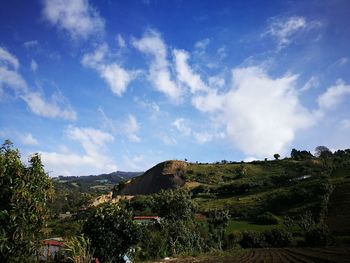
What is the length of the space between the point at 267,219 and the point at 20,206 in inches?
2633

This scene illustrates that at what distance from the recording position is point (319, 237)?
170ft

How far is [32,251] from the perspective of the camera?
681 inches

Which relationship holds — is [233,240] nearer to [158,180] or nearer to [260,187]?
[260,187]

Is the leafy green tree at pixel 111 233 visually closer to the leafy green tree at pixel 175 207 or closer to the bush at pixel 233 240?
the leafy green tree at pixel 175 207

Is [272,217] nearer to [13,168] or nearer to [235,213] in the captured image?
[235,213]

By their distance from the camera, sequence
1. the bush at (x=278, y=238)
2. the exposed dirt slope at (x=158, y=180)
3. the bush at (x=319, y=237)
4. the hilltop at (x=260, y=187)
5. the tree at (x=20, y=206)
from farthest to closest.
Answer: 1. the exposed dirt slope at (x=158, y=180)
2. the hilltop at (x=260, y=187)
3. the bush at (x=278, y=238)
4. the bush at (x=319, y=237)
5. the tree at (x=20, y=206)

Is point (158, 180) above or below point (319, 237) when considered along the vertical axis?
above

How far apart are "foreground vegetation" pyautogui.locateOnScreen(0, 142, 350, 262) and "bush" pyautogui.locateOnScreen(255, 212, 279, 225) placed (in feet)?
0.72

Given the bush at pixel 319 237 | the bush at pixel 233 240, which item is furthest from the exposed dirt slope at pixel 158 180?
the bush at pixel 319 237

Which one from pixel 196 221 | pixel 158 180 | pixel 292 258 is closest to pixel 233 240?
pixel 196 221

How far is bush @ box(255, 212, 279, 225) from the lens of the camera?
246ft

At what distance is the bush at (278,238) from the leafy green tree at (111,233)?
32795mm

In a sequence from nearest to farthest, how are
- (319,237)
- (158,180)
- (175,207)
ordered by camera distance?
1. (175,207)
2. (319,237)
3. (158,180)

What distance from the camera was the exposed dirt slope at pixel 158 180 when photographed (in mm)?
149875
